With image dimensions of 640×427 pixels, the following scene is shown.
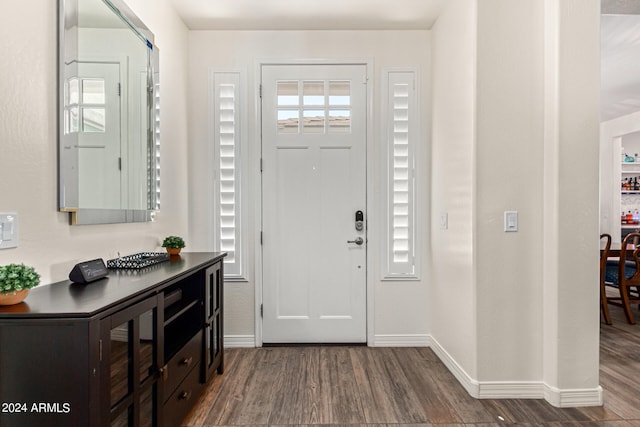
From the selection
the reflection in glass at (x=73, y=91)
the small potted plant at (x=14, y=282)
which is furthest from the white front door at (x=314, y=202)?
the small potted plant at (x=14, y=282)

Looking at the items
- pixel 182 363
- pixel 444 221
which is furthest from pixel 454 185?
pixel 182 363

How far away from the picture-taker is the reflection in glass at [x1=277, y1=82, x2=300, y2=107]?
10.4ft

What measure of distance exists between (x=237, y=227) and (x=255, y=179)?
0.43m

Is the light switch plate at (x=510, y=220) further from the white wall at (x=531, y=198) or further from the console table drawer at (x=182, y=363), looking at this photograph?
the console table drawer at (x=182, y=363)

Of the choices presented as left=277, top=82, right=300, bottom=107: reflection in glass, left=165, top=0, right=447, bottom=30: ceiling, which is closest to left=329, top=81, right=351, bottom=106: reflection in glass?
left=277, top=82, right=300, bottom=107: reflection in glass

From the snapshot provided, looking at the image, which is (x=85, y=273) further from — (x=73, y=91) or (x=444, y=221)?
(x=444, y=221)

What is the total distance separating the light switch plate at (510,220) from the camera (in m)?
2.28

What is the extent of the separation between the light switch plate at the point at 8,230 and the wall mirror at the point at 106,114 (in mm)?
241

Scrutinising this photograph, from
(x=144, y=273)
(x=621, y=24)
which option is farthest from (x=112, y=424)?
(x=621, y=24)

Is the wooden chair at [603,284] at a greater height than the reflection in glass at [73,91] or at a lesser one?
lesser

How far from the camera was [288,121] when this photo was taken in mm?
3154

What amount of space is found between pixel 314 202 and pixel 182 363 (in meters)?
1.66

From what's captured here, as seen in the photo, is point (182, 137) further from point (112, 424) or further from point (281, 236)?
point (112, 424)

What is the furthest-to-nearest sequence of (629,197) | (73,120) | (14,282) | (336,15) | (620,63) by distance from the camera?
(629,197) < (620,63) < (336,15) < (73,120) < (14,282)
